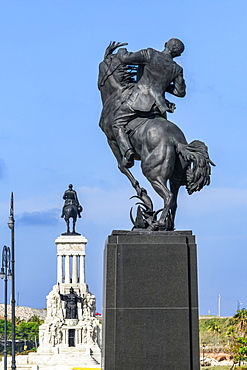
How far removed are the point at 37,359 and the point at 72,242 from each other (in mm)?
20060

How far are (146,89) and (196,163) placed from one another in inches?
59.5

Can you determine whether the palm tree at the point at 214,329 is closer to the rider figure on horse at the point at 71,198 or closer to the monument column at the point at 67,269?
the monument column at the point at 67,269

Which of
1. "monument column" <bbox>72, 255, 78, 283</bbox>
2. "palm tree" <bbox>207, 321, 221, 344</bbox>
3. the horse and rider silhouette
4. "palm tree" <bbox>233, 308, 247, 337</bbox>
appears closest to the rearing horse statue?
"palm tree" <bbox>233, 308, 247, 337</bbox>

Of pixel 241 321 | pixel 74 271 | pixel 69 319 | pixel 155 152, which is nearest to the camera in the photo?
pixel 155 152

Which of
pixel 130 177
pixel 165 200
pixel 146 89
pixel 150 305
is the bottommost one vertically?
pixel 150 305

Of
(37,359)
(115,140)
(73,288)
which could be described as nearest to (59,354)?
(37,359)

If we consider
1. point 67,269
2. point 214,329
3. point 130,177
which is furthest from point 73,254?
point 130,177

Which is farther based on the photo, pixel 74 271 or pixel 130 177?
pixel 74 271

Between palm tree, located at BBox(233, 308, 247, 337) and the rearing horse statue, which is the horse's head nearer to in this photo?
the rearing horse statue

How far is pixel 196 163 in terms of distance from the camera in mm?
14195

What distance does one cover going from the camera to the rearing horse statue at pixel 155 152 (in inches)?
555

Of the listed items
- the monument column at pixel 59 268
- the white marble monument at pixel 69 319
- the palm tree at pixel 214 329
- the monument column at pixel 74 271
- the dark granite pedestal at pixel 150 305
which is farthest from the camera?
the palm tree at pixel 214 329

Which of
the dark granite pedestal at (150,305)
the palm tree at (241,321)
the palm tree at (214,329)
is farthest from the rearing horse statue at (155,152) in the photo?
the palm tree at (214,329)

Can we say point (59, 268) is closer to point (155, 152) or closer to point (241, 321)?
point (241, 321)
